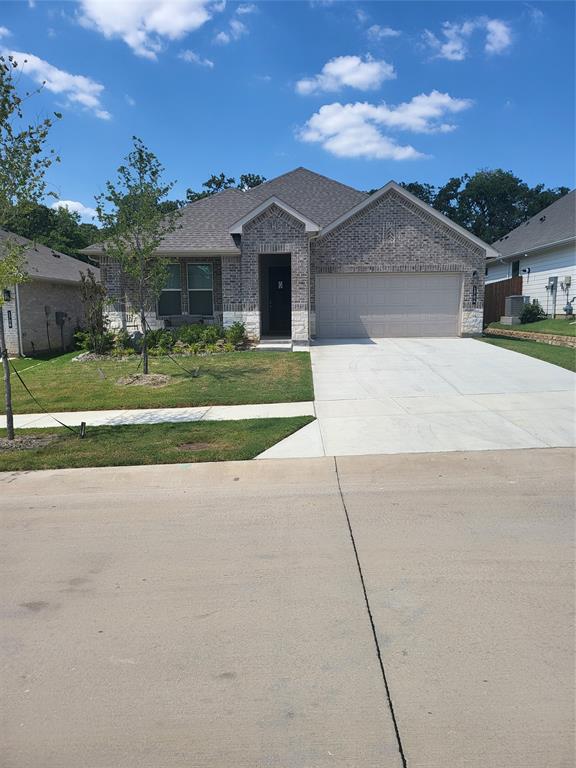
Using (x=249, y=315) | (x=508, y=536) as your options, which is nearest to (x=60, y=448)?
(x=508, y=536)

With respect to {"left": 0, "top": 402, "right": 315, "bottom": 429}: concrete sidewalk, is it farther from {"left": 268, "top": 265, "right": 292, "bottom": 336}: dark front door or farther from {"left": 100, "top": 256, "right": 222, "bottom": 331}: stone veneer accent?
{"left": 268, "top": 265, "right": 292, "bottom": 336}: dark front door

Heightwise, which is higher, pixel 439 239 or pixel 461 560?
pixel 439 239

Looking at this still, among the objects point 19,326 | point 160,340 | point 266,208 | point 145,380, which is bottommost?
point 145,380

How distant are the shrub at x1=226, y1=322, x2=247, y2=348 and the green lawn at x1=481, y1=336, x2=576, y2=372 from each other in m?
8.02

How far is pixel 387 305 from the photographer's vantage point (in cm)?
1984

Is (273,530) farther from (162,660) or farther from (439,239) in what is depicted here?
(439,239)

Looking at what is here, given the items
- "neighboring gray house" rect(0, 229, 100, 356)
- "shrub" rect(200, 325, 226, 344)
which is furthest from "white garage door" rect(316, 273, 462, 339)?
"neighboring gray house" rect(0, 229, 100, 356)

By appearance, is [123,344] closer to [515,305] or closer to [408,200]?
[408,200]

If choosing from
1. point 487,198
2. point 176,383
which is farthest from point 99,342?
point 487,198

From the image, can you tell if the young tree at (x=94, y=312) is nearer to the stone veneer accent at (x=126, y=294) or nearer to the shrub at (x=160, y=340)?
the stone veneer accent at (x=126, y=294)

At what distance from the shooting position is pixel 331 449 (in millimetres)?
7688

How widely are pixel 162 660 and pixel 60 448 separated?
5.40m

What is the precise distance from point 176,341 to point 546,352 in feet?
36.4

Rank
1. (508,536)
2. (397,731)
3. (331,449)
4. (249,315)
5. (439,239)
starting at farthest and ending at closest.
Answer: (439,239), (249,315), (331,449), (508,536), (397,731)
